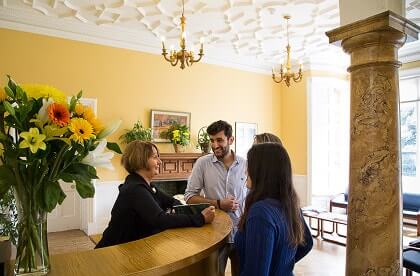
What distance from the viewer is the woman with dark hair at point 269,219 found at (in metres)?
1.28

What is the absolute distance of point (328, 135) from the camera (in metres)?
7.75

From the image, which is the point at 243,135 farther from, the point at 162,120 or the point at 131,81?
the point at 131,81

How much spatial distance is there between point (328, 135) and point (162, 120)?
4.00 m

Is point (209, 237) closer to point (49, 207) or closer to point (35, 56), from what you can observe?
point (49, 207)

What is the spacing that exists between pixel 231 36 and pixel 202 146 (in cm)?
215

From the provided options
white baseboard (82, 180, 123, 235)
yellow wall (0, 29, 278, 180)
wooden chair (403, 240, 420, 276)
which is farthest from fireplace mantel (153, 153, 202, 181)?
wooden chair (403, 240, 420, 276)

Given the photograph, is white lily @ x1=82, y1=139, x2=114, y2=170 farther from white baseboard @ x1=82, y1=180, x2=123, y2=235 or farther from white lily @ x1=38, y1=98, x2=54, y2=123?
white baseboard @ x1=82, y1=180, x2=123, y2=235

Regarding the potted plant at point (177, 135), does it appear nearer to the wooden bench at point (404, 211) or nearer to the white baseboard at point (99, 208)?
the white baseboard at point (99, 208)

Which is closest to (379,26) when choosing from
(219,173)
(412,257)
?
(219,173)

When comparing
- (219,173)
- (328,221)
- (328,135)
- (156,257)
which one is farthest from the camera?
(328,135)

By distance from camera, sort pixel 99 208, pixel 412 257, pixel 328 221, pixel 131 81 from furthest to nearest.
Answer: pixel 131 81, pixel 99 208, pixel 328 221, pixel 412 257

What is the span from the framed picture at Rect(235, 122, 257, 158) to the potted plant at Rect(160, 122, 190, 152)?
1.48 meters

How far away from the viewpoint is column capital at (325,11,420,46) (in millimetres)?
1749

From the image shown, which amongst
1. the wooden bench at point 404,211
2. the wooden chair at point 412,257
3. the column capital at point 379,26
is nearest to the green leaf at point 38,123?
the column capital at point 379,26
